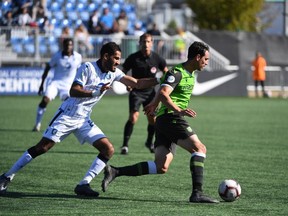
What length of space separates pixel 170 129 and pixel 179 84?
0.57m

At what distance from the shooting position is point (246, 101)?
33719 mm

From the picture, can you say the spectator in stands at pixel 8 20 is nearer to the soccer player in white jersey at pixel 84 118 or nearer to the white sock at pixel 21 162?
the soccer player in white jersey at pixel 84 118

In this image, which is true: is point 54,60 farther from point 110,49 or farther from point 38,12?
point 38,12

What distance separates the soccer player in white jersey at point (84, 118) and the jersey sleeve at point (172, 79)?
714 mm

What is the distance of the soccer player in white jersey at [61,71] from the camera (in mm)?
19078

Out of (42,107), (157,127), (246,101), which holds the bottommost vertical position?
(246,101)

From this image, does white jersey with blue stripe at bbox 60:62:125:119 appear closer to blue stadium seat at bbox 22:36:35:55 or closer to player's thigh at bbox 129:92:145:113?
player's thigh at bbox 129:92:145:113

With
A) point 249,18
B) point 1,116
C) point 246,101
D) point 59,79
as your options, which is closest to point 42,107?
point 59,79

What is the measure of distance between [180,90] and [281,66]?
3162cm

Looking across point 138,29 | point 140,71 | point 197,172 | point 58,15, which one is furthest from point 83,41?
point 197,172

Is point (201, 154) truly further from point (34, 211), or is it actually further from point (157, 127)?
point (34, 211)

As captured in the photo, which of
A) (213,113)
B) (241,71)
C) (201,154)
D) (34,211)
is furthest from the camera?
(241,71)

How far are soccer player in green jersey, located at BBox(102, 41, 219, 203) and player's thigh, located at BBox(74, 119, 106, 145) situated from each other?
0.44 meters

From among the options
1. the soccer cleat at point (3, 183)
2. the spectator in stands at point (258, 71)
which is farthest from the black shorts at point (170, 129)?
the spectator in stands at point (258, 71)
